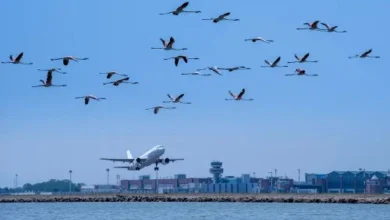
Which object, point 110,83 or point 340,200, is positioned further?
point 340,200

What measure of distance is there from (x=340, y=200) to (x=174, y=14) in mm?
71873

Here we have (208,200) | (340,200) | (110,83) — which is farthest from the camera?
(208,200)

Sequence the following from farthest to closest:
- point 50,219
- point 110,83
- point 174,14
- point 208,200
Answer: point 208,200
point 50,219
point 110,83
point 174,14

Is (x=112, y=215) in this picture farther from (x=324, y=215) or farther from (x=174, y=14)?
(x=174, y=14)

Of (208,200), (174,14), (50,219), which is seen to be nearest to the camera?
(174,14)

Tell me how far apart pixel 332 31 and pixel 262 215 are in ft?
96.2

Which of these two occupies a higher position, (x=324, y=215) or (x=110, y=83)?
(x=110, y=83)

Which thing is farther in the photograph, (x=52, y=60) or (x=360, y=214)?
(x=360, y=214)

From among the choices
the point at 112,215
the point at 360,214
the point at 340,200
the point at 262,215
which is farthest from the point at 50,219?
the point at 340,200

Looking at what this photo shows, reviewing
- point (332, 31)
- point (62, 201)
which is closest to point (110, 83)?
point (332, 31)

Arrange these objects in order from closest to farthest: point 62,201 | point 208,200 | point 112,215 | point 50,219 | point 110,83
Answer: point 110,83, point 50,219, point 112,215, point 208,200, point 62,201

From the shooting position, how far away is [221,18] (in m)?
58.9

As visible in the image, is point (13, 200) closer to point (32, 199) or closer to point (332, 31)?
point (32, 199)

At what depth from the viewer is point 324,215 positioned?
89.8 meters
